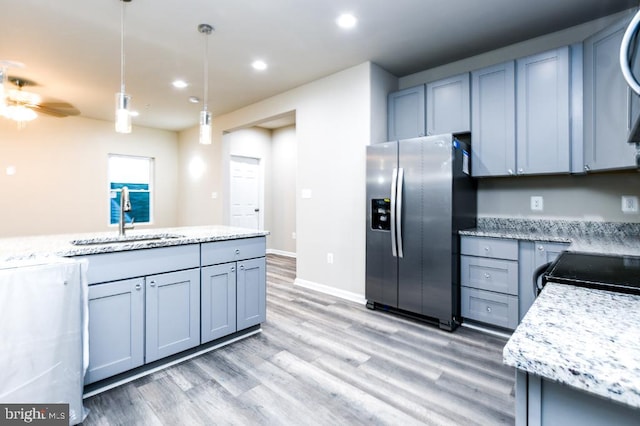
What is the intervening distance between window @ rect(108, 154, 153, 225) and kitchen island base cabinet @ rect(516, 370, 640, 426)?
23.0 ft

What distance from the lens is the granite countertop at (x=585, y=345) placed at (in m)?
0.46

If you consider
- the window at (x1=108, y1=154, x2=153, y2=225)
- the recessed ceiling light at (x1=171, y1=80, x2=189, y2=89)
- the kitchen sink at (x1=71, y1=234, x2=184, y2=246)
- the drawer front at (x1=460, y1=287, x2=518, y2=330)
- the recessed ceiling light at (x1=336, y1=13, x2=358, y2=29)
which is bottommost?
the drawer front at (x1=460, y1=287, x2=518, y2=330)

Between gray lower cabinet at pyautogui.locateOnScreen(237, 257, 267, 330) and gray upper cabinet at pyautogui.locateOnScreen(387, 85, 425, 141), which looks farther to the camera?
gray upper cabinet at pyautogui.locateOnScreen(387, 85, 425, 141)

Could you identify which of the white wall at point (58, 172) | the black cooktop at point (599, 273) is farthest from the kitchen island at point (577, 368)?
the white wall at point (58, 172)

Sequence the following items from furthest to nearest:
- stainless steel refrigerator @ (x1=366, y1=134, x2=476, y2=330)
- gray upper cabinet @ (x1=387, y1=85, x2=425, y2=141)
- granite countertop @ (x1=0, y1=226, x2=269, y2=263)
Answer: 1. gray upper cabinet @ (x1=387, y1=85, x2=425, y2=141)
2. stainless steel refrigerator @ (x1=366, y1=134, x2=476, y2=330)
3. granite countertop @ (x1=0, y1=226, x2=269, y2=263)

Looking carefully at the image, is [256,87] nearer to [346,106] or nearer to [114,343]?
[346,106]

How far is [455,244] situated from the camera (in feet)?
9.29

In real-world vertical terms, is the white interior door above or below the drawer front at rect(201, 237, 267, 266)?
above

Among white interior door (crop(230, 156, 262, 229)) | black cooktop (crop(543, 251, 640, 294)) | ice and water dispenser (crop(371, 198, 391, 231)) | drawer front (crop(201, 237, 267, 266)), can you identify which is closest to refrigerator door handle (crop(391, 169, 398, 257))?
ice and water dispenser (crop(371, 198, 391, 231))

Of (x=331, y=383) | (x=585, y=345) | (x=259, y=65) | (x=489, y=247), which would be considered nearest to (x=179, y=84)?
(x=259, y=65)

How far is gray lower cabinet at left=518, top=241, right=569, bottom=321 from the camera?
252 centimetres

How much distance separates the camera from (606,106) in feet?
7.27

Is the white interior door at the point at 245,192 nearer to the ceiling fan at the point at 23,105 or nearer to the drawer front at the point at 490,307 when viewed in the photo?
the ceiling fan at the point at 23,105

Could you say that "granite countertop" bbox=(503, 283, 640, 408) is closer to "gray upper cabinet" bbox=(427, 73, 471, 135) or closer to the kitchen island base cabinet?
the kitchen island base cabinet
